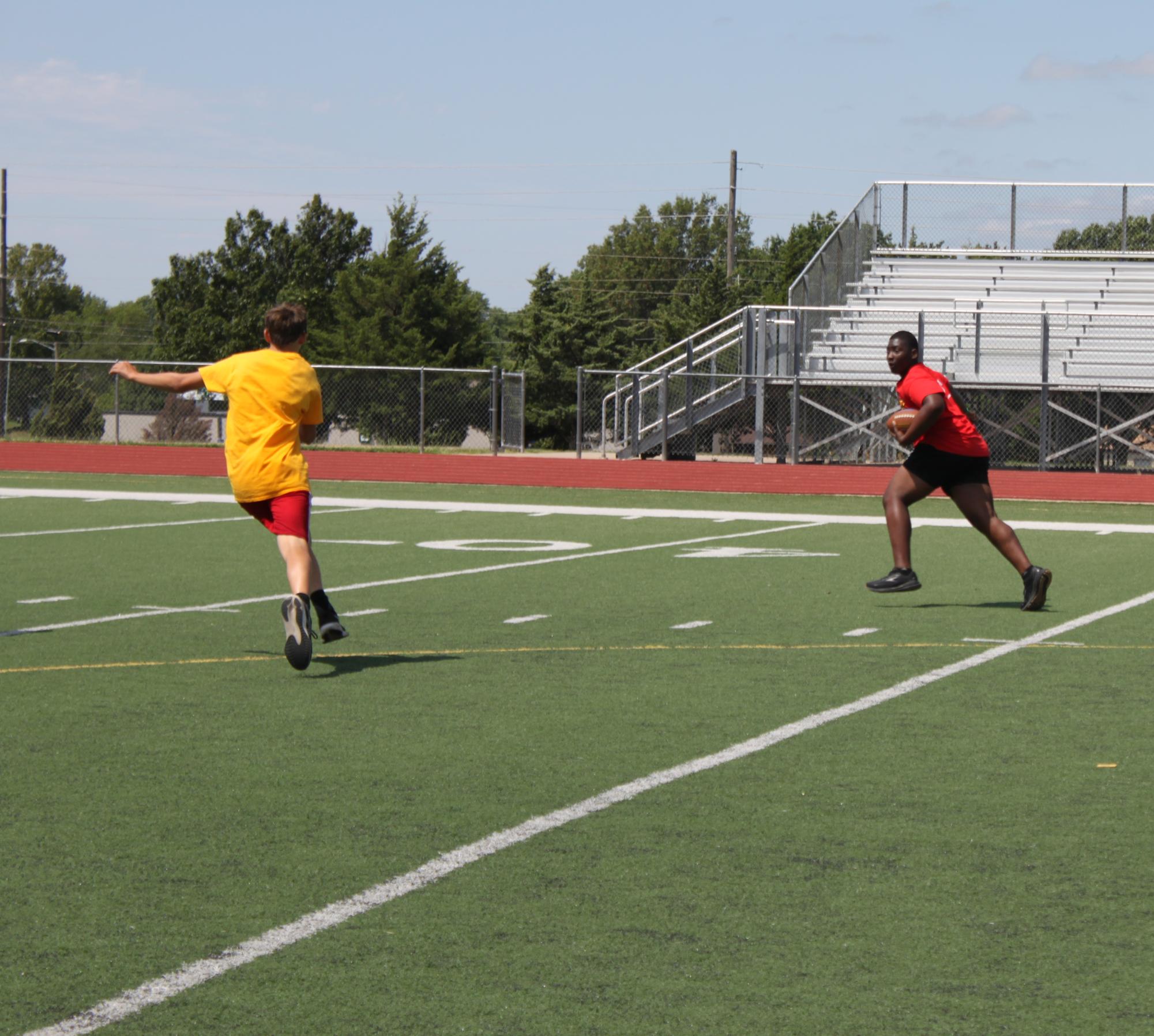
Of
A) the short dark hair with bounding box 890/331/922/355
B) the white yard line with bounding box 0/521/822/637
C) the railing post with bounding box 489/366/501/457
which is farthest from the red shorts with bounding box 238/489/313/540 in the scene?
the railing post with bounding box 489/366/501/457

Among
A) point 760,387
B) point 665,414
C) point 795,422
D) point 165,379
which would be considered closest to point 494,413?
point 665,414

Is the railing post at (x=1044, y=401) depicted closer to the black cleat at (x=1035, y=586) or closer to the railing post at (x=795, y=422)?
the railing post at (x=795, y=422)

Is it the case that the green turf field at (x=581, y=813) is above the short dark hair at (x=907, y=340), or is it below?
below

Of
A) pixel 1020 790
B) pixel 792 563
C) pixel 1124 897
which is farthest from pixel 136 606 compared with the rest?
pixel 1124 897

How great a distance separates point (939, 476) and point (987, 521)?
432mm

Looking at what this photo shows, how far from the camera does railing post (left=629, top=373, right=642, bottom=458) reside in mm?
29156

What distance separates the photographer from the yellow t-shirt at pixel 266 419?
29.0ft

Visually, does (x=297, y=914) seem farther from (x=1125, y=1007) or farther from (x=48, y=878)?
(x=1125, y=1007)

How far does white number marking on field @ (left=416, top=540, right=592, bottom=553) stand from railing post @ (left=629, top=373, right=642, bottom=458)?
12275mm

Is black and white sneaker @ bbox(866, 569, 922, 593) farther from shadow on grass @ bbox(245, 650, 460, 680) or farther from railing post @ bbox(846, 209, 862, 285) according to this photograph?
railing post @ bbox(846, 209, 862, 285)

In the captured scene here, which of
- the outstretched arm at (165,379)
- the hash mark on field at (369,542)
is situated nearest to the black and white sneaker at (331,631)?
the outstretched arm at (165,379)

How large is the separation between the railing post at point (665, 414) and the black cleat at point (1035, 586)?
1738cm

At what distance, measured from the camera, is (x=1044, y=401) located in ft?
87.7

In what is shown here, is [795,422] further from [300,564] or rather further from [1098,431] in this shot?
[300,564]
